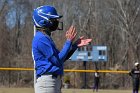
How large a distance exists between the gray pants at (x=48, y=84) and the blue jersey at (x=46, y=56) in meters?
0.07

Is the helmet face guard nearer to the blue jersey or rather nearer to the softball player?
the softball player

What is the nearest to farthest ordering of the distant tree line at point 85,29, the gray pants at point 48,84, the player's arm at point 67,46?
the gray pants at point 48,84, the player's arm at point 67,46, the distant tree line at point 85,29

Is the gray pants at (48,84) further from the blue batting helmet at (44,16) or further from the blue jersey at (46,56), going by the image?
the blue batting helmet at (44,16)

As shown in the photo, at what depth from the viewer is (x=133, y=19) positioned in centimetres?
4891

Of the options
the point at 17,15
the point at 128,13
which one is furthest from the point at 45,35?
the point at 17,15

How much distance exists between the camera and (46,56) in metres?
5.83

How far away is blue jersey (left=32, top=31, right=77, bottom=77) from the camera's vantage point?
5.81m

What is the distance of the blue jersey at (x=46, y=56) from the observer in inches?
229

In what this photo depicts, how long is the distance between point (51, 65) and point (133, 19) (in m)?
43.6

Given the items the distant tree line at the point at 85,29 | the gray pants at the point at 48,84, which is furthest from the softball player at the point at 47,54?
the distant tree line at the point at 85,29

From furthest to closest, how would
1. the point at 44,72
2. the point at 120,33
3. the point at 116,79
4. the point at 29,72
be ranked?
the point at 120,33 → the point at 29,72 → the point at 116,79 → the point at 44,72

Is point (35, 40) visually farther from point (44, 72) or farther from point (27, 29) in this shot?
point (27, 29)

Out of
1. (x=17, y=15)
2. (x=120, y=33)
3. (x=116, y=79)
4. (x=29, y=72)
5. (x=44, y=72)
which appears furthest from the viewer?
(x=17, y=15)

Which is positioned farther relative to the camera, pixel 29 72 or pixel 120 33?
pixel 120 33
